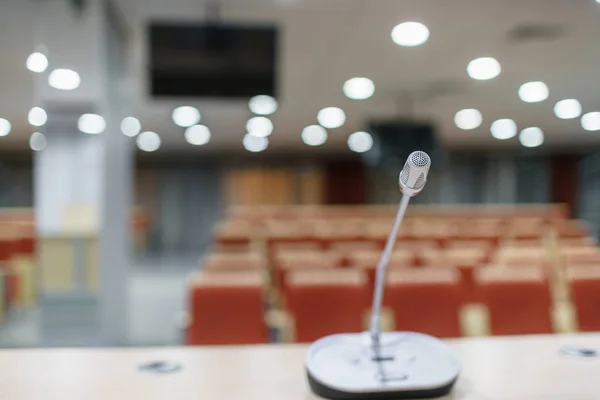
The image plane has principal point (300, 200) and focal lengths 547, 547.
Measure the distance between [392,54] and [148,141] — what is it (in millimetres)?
10071

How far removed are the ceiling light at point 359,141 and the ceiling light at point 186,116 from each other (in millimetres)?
4168

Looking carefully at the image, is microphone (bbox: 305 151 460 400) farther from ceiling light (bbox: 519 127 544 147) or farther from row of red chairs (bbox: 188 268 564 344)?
ceiling light (bbox: 519 127 544 147)

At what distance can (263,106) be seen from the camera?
936 centimetres

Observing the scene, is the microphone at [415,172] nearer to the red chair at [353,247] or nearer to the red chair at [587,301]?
the red chair at [587,301]

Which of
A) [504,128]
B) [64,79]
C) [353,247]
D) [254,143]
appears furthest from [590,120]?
[254,143]

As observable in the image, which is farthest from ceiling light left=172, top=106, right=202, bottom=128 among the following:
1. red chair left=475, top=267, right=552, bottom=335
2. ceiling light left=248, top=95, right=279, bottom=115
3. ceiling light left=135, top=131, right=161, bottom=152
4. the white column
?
red chair left=475, top=267, right=552, bottom=335

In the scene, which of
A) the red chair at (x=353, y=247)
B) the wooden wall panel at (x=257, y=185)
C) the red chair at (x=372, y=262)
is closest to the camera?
the red chair at (x=372, y=262)

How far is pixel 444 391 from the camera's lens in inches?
60.7

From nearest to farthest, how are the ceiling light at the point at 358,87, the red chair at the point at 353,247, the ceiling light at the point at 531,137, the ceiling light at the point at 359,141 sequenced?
the red chair at the point at 353,247, the ceiling light at the point at 358,87, the ceiling light at the point at 531,137, the ceiling light at the point at 359,141

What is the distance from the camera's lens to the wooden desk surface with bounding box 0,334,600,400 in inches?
62.7

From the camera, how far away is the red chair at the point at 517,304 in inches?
122

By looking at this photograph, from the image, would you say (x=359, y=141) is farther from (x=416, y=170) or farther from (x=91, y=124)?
(x=416, y=170)

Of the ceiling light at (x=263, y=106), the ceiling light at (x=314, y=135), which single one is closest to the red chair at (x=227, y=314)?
the ceiling light at (x=263, y=106)

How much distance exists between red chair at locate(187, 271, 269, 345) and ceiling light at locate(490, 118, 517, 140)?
30.7 feet
